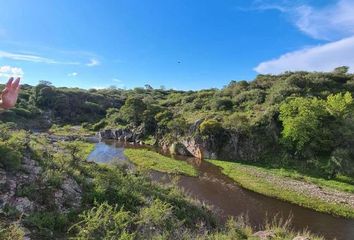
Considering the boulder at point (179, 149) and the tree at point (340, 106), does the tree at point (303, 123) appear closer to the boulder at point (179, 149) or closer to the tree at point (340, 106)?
the tree at point (340, 106)

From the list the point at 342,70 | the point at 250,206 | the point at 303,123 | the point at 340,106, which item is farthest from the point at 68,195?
the point at 342,70

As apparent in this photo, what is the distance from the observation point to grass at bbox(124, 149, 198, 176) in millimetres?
43656

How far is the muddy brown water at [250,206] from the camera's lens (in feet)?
90.2

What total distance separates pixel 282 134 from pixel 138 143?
106 feet

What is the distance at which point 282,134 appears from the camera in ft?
166

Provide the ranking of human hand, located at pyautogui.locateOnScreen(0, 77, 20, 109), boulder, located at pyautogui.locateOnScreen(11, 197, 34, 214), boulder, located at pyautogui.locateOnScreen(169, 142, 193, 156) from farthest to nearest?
1. boulder, located at pyautogui.locateOnScreen(169, 142, 193, 156)
2. boulder, located at pyautogui.locateOnScreen(11, 197, 34, 214)
3. human hand, located at pyautogui.locateOnScreen(0, 77, 20, 109)

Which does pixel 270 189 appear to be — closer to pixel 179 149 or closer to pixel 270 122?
pixel 270 122

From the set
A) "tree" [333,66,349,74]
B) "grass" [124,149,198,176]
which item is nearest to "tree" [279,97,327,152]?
"grass" [124,149,198,176]

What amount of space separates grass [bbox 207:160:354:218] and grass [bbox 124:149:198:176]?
509 centimetres

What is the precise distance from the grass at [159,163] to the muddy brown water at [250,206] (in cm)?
185

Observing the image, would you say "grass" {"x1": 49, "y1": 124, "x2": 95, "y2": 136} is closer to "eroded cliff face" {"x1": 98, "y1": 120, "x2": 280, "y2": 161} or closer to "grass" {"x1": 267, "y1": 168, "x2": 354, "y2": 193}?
"eroded cliff face" {"x1": 98, "y1": 120, "x2": 280, "y2": 161}

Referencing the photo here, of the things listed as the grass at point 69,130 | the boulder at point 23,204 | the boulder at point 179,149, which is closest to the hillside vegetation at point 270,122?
the boulder at point 179,149

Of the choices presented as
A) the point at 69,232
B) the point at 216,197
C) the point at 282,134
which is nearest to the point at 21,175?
the point at 69,232

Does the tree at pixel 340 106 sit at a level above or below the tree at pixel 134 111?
above
